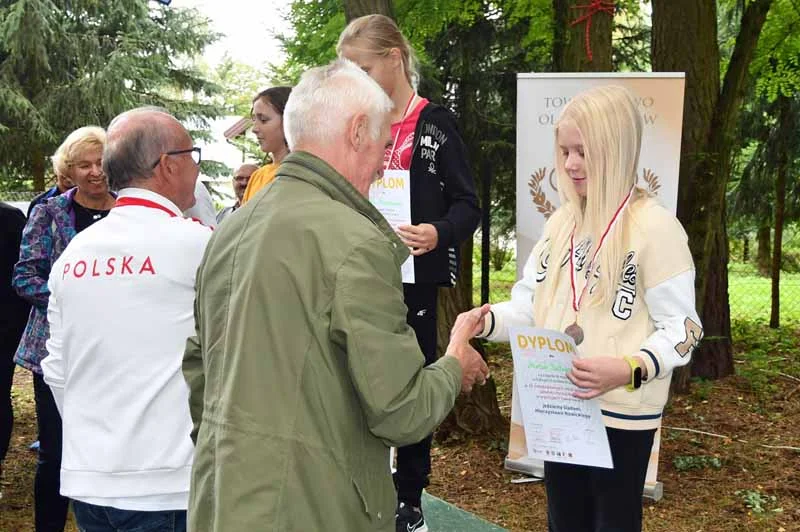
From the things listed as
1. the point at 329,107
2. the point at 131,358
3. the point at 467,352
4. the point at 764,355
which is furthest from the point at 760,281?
the point at 329,107

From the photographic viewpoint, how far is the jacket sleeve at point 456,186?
322 centimetres

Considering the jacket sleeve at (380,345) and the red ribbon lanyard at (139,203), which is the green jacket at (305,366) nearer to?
the jacket sleeve at (380,345)

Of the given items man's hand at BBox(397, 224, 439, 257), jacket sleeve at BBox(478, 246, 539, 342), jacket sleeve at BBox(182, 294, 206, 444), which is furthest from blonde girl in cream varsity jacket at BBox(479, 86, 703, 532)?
jacket sleeve at BBox(182, 294, 206, 444)

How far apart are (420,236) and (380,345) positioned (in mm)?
1326

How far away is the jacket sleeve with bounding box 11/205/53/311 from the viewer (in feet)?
12.6

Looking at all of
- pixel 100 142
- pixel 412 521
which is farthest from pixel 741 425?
pixel 100 142

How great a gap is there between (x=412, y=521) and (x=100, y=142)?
91.0 inches

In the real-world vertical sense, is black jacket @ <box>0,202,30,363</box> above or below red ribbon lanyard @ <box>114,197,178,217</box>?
below

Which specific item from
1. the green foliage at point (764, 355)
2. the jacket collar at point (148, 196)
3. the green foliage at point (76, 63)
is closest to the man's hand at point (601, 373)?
the jacket collar at point (148, 196)

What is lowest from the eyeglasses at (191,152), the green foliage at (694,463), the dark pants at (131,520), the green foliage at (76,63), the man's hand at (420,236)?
the green foliage at (694,463)

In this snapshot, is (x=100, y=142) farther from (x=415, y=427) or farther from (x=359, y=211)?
(x=415, y=427)

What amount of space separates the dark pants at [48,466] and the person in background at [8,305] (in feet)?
2.13

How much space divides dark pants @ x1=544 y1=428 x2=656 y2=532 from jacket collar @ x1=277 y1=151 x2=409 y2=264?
1069 mm

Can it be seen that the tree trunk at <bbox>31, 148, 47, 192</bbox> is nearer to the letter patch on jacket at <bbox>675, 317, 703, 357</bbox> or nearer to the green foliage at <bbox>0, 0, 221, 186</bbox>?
the green foliage at <bbox>0, 0, 221, 186</bbox>
